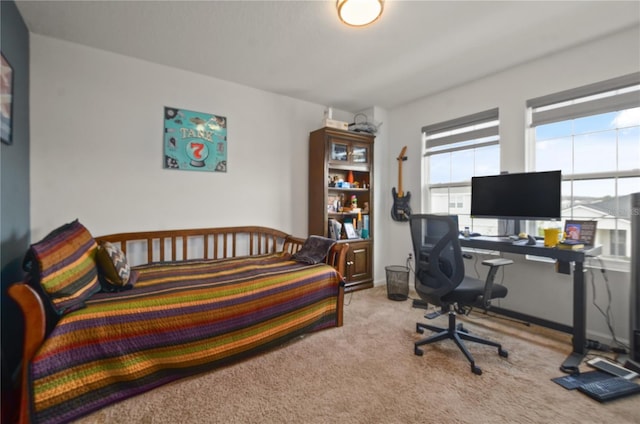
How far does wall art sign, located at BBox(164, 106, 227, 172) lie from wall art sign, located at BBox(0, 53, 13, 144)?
105 centimetres

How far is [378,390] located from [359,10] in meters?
2.28

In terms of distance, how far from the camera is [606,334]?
2.22 m

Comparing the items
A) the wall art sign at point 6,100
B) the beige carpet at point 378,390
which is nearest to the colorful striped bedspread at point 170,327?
the beige carpet at point 378,390

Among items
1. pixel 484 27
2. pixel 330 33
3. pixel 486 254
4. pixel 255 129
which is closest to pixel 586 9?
pixel 484 27

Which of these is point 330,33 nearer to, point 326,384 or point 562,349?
point 326,384

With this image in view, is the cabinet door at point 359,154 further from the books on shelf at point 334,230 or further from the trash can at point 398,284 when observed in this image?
the trash can at point 398,284

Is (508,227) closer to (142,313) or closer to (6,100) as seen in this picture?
(142,313)

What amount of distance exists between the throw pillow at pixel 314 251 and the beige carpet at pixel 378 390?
670 millimetres

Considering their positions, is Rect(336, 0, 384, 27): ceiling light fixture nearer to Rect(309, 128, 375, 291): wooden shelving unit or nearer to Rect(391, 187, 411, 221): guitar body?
Rect(309, 128, 375, 291): wooden shelving unit

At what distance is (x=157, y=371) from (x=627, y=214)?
3496 millimetres

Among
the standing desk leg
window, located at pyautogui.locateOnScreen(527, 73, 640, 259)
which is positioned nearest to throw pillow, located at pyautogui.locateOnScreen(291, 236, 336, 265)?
the standing desk leg

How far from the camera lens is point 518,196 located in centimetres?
244

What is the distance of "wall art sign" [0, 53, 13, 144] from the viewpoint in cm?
162

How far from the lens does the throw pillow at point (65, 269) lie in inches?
54.8
